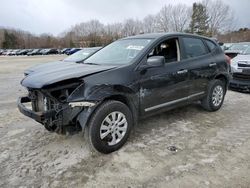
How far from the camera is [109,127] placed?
139 inches

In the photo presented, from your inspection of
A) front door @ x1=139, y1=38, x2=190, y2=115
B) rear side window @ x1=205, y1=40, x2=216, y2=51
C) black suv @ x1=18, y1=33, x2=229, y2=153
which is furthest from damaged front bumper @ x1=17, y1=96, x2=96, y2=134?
rear side window @ x1=205, y1=40, x2=216, y2=51

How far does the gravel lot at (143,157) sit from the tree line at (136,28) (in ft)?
173

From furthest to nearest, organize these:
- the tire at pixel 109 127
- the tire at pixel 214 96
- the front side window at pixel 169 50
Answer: the tire at pixel 214 96
the front side window at pixel 169 50
the tire at pixel 109 127

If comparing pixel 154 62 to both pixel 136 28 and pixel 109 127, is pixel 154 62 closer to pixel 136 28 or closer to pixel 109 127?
pixel 109 127

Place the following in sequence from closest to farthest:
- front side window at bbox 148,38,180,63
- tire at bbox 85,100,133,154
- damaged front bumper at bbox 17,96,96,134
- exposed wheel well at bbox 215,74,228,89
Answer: damaged front bumper at bbox 17,96,96,134
tire at bbox 85,100,133,154
front side window at bbox 148,38,180,63
exposed wheel well at bbox 215,74,228,89

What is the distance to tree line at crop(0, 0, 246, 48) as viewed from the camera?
56969 mm

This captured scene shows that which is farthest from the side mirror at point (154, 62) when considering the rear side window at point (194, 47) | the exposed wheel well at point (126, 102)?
the rear side window at point (194, 47)

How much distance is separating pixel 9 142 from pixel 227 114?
4.38 metres

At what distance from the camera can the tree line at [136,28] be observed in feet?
187

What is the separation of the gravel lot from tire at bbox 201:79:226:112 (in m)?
0.46

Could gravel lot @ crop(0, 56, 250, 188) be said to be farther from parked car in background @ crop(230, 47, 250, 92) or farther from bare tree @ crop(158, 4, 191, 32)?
bare tree @ crop(158, 4, 191, 32)

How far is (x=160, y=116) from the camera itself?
205 inches

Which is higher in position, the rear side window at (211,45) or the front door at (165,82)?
the rear side window at (211,45)

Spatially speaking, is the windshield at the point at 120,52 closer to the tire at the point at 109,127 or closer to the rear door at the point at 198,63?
the tire at the point at 109,127
